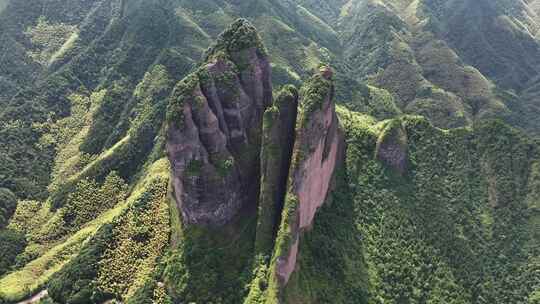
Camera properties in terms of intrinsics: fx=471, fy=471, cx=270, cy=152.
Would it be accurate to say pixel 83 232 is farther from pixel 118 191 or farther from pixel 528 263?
pixel 528 263

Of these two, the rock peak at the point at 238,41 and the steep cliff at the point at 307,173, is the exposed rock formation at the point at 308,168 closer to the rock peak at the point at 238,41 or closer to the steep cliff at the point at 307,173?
the steep cliff at the point at 307,173

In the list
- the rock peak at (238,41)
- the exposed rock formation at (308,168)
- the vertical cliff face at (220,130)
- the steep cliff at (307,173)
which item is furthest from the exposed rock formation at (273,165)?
the rock peak at (238,41)

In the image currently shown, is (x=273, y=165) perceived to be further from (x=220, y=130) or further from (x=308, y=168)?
(x=220, y=130)

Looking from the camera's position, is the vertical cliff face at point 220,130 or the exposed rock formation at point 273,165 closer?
the exposed rock formation at point 273,165

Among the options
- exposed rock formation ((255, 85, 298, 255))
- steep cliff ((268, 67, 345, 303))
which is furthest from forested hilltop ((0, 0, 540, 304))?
steep cliff ((268, 67, 345, 303))

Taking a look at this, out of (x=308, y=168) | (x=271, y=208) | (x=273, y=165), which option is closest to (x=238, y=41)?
(x=273, y=165)

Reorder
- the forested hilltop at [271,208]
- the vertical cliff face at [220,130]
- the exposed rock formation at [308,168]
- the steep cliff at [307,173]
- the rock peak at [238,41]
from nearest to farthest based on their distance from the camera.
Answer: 1. the steep cliff at [307,173]
2. the exposed rock formation at [308,168]
3. the forested hilltop at [271,208]
4. the vertical cliff face at [220,130]
5. the rock peak at [238,41]

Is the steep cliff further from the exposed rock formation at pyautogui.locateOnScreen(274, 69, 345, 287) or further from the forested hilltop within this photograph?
the forested hilltop
